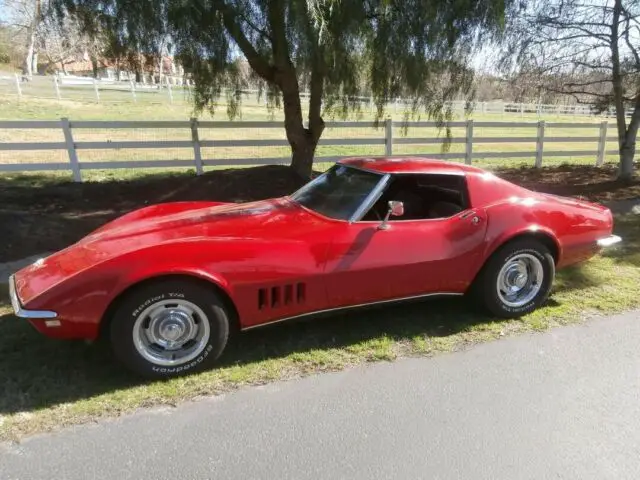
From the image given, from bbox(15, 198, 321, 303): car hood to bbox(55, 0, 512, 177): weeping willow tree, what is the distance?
12.3ft

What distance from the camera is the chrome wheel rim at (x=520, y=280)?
3.86 meters

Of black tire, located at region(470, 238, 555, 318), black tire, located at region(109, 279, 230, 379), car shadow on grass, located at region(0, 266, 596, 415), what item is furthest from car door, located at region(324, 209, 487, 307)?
black tire, located at region(109, 279, 230, 379)

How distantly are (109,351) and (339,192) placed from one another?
2.09 m

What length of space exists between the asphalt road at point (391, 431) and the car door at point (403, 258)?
1.82 feet

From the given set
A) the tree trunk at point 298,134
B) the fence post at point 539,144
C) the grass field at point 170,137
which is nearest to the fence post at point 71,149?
the grass field at point 170,137

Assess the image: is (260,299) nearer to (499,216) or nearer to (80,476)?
(80,476)

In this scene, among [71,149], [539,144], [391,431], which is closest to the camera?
[391,431]

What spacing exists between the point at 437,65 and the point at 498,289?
5.69m

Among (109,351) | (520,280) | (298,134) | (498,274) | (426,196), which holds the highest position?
(298,134)

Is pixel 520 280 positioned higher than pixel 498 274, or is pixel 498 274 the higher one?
pixel 498 274

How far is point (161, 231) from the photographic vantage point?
328 centimetres

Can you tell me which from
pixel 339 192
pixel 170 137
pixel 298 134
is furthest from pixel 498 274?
pixel 170 137

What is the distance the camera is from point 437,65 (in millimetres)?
8266

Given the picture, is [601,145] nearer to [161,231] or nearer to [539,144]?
[539,144]
